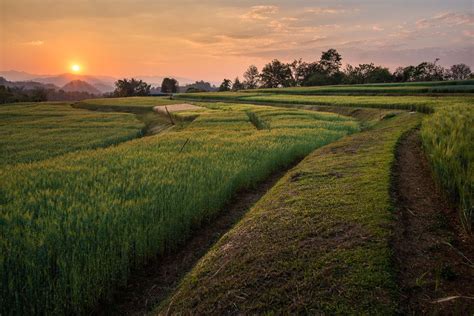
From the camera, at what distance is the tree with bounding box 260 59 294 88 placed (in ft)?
357

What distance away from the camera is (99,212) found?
5465 mm

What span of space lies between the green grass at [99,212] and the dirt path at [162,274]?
0.62ft

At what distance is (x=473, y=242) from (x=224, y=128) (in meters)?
15.1

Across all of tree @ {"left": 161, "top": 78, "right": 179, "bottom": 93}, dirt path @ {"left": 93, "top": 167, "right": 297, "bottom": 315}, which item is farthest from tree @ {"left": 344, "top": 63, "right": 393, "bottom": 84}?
dirt path @ {"left": 93, "top": 167, "right": 297, "bottom": 315}

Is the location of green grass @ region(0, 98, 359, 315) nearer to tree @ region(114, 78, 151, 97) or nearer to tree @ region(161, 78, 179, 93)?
tree @ region(114, 78, 151, 97)

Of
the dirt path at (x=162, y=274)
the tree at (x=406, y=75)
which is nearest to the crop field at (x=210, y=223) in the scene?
the dirt path at (x=162, y=274)

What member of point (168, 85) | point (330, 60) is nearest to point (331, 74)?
point (330, 60)

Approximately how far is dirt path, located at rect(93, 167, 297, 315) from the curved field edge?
52cm

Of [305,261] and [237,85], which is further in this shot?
[237,85]

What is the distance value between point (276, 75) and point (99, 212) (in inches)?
4352

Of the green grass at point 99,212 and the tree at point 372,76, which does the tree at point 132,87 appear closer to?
the tree at point 372,76

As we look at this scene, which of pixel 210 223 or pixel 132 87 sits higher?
pixel 132 87

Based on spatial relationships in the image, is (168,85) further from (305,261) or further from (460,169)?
(305,261)

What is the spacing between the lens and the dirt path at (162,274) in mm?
4508
